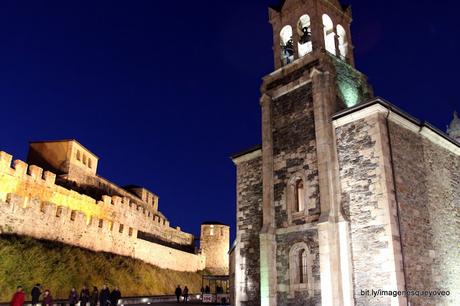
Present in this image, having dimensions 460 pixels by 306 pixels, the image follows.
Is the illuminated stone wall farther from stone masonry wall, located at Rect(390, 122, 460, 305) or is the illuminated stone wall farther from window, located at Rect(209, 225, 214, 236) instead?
window, located at Rect(209, 225, 214, 236)

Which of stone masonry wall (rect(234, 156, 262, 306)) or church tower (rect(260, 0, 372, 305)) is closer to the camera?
church tower (rect(260, 0, 372, 305))

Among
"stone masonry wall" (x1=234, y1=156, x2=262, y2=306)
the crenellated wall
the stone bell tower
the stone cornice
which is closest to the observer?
the stone bell tower

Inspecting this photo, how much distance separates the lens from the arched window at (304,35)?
18453mm

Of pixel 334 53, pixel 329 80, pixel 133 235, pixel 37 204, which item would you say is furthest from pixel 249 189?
pixel 133 235

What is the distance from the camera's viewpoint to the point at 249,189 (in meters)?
18.7

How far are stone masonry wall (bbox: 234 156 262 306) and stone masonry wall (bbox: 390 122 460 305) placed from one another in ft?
19.9

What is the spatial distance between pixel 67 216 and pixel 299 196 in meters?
16.0

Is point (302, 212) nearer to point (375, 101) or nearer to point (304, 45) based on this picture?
point (375, 101)

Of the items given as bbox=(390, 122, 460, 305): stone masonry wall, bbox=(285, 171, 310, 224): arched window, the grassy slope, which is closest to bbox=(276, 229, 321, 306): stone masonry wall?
bbox=(285, 171, 310, 224): arched window

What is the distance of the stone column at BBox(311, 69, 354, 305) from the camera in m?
13.3

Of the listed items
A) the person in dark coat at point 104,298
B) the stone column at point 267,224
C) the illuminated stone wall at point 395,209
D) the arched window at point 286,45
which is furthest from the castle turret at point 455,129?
the person in dark coat at point 104,298

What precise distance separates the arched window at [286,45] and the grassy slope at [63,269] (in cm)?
1596

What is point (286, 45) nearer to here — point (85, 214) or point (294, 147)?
point (294, 147)

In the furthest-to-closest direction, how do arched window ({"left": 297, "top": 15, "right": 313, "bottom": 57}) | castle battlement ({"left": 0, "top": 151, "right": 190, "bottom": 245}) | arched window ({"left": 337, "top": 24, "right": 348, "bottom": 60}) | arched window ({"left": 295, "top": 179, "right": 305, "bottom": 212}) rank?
castle battlement ({"left": 0, "top": 151, "right": 190, "bottom": 245}) < arched window ({"left": 337, "top": 24, "right": 348, "bottom": 60}) < arched window ({"left": 297, "top": 15, "right": 313, "bottom": 57}) < arched window ({"left": 295, "top": 179, "right": 305, "bottom": 212})
